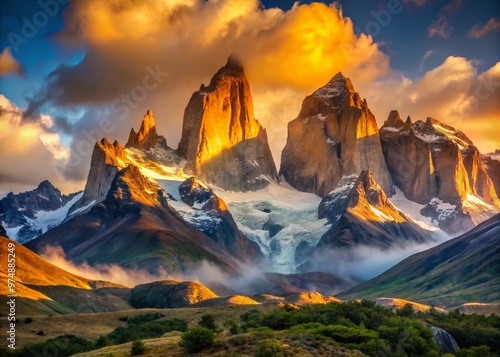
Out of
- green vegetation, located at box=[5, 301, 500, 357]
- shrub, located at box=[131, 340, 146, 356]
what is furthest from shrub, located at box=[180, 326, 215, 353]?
shrub, located at box=[131, 340, 146, 356]

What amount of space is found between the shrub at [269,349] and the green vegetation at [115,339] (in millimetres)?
12912

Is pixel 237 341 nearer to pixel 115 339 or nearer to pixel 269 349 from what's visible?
pixel 269 349

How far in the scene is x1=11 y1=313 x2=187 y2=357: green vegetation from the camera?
3639 inches

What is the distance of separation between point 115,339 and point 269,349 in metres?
60.4

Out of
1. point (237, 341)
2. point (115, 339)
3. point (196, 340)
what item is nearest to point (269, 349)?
point (237, 341)

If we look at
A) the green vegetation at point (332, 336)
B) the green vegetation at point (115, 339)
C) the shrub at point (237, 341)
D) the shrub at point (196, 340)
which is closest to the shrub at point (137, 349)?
the green vegetation at point (115, 339)

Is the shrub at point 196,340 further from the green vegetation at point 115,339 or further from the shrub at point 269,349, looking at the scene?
the shrub at point 269,349

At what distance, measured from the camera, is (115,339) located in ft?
379

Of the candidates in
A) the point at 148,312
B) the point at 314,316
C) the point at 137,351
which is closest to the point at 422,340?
the point at 314,316

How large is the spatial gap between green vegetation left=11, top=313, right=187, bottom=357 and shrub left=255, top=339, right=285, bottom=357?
508 inches

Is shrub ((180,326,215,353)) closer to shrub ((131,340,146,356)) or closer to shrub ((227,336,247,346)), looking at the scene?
shrub ((227,336,247,346))

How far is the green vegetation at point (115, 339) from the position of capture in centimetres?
9244

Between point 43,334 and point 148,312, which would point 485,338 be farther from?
point 148,312

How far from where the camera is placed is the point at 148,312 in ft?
550
